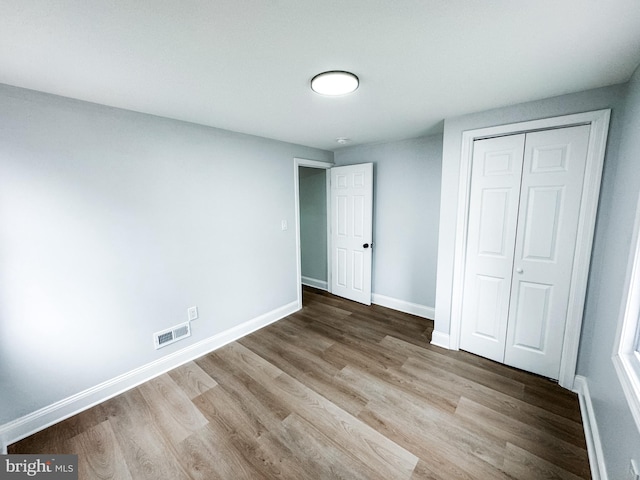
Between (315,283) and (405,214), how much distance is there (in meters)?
2.03

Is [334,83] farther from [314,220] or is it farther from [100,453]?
[314,220]

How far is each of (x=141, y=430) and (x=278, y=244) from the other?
2066mm

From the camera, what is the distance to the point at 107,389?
78.4 inches

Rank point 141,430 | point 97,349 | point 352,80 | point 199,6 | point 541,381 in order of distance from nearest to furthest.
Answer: point 199,6 < point 352,80 < point 141,430 < point 97,349 < point 541,381

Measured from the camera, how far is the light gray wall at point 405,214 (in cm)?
310

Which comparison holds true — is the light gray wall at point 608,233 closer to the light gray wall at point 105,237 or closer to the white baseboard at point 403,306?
the white baseboard at point 403,306

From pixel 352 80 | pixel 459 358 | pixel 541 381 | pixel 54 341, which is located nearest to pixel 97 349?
pixel 54 341

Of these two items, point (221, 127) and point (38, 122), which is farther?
point (221, 127)

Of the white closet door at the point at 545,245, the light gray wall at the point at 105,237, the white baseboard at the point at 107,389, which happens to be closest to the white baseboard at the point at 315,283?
the white baseboard at the point at 107,389

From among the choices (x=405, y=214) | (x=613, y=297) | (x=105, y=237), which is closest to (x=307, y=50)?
(x=105, y=237)

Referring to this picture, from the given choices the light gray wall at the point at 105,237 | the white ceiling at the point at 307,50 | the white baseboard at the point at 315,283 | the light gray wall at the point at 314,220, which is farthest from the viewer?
the white baseboard at the point at 315,283

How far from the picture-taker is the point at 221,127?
2498 mm

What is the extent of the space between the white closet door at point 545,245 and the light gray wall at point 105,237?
262cm

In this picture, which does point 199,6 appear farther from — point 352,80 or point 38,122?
point 38,122
